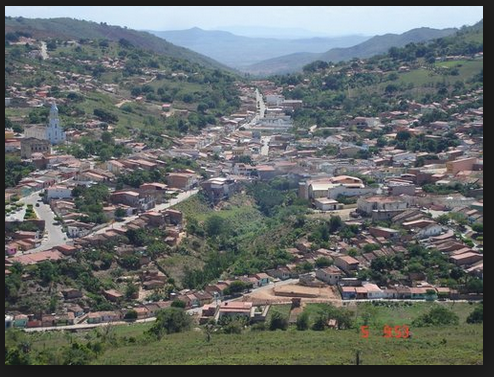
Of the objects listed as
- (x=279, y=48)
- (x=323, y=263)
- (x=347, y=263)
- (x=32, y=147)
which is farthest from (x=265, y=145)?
(x=279, y=48)

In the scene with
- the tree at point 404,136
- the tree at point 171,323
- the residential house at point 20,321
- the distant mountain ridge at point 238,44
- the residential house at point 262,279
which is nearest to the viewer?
the tree at point 171,323

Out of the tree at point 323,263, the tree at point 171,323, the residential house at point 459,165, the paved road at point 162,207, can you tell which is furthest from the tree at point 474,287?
the residential house at point 459,165

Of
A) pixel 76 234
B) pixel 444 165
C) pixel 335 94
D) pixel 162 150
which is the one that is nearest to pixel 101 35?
pixel 335 94

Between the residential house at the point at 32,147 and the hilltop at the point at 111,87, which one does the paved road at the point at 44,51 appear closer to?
the hilltop at the point at 111,87

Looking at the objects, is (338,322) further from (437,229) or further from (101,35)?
(101,35)

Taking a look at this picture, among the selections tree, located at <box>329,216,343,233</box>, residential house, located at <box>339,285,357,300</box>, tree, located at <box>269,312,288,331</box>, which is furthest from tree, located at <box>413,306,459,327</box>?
tree, located at <box>329,216,343,233</box>

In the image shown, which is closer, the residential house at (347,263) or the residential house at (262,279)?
the residential house at (262,279)

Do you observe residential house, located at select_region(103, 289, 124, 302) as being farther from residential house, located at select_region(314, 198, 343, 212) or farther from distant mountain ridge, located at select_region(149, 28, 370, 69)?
distant mountain ridge, located at select_region(149, 28, 370, 69)
